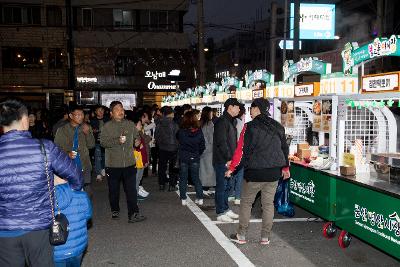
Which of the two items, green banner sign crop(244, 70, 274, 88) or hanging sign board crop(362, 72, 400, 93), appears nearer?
hanging sign board crop(362, 72, 400, 93)

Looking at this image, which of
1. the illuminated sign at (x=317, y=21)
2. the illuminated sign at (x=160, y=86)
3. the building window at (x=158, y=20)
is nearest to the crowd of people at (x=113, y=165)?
the illuminated sign at (x=160, y=86)

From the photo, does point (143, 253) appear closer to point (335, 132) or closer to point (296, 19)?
point (335, 132)

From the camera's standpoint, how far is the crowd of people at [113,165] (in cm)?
327

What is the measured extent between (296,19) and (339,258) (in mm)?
12127

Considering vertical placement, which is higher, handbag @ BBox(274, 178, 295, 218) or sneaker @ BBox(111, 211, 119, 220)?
handbag @ BBox(274, 178, 295, 218)

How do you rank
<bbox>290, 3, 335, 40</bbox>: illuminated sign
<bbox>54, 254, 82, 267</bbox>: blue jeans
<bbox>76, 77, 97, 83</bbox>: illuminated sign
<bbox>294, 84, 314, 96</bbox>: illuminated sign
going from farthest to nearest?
1. <bbox>290, 3, 335, 40</bbox>: illuminated sign
2. <bbox>76, 77, 97, 83</bbox>: illuminated sign
3. <bbox>294, 84, 314, 96</bbox>: illuminated sign
4. <bbox>54, 254, 82, 267</bbox>: blue jeans

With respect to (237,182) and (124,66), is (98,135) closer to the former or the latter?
(237,182)

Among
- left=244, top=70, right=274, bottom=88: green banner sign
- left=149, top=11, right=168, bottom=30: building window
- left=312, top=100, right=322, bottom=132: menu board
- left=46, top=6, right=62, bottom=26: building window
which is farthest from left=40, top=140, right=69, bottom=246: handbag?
left=46, top=6, right=62, bottom=26: building window

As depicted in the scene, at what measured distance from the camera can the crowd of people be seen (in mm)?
3268

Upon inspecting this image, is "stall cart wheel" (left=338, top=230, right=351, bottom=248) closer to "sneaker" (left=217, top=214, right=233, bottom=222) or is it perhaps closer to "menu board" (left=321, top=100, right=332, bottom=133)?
"menu board" (left=321, top=100, right=332, bottom=133)

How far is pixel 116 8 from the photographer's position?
3206 centimetres

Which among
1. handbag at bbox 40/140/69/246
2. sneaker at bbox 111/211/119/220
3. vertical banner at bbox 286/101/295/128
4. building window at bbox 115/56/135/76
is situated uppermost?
building window at bbox 115/56/135/76

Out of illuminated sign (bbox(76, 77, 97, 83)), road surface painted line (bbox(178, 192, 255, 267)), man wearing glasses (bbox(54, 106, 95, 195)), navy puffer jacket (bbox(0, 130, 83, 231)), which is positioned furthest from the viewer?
illuminated sign (bbox(76, 77, 97, 83))

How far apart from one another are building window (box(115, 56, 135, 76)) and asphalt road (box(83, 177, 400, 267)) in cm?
2370
